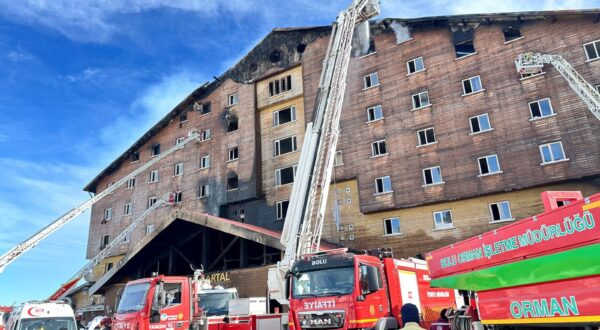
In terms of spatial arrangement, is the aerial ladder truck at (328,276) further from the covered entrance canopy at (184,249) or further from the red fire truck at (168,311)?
the covered entrance canopy at (184,249)

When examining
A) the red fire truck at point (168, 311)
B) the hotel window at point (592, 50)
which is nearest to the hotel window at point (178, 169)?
the red fire truck at point (168, 311)

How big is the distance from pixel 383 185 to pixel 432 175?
3.41 meters

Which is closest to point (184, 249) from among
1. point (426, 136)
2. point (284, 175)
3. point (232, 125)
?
point (284, 175)

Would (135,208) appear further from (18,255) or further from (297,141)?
(297,141)

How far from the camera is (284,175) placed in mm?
32469

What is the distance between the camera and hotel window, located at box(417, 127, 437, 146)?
86.4 feet

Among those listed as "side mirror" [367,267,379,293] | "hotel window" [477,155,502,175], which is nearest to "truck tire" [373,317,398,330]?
"side mirror" [367,267,379,293]

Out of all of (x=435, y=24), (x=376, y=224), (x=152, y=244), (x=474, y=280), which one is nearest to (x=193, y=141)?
(x=152, y=244)

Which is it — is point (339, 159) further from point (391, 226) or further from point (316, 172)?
point (316, 172)

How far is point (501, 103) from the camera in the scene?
79.8 ft

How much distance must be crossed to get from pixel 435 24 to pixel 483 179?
1198 centimetres

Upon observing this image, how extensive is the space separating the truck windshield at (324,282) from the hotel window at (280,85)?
25201 mm

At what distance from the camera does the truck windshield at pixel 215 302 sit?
16.9 meters

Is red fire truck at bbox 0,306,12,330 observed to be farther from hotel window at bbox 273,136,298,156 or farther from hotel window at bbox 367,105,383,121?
hotel window at bbox 367,105,383,121
